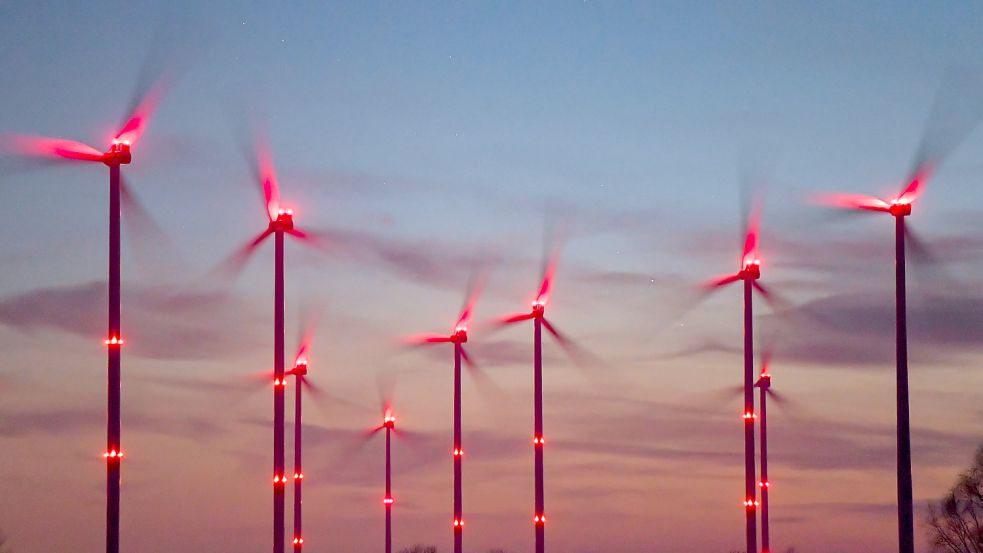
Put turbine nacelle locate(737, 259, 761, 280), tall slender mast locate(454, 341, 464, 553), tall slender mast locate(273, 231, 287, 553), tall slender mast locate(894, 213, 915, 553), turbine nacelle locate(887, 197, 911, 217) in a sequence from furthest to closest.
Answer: tall slender mast locate(454, 341, 464, 553)
turbine nacelle locate(737, 259, 761, 280)
tall slender mast locate(273, 231, 287, 553)
turbine nacelle locate(887, 197, 911, 217)
tall slender mast locate(894, 213, 915, 553)

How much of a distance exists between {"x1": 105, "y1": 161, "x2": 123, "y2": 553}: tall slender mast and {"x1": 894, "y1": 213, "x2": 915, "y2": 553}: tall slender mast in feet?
85.8

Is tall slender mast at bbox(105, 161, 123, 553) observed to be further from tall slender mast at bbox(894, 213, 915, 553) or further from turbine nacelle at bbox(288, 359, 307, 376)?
turbine nacelle at bbox(288, 359, 307, 376)

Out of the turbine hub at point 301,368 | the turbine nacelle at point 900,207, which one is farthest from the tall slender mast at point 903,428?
the turbine hub at point 301,368

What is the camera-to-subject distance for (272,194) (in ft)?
285

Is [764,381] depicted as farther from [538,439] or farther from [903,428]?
[903,428]

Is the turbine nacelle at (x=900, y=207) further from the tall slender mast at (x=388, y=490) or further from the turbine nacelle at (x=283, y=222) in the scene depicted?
the tall slender mast at (x=388, y=490)

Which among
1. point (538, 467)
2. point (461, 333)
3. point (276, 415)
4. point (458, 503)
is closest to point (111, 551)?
point (276, 415)

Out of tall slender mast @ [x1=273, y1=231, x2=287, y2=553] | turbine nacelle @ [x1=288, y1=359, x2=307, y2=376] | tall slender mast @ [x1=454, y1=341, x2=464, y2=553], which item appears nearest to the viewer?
tall slender mast @ [x1=273, y1=231, x2=287, y2=553]

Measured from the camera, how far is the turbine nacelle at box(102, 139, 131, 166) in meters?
67.2

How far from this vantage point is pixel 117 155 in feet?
221

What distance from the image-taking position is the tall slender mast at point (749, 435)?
84.2 m

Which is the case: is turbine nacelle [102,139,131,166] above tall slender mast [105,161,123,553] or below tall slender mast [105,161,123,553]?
above

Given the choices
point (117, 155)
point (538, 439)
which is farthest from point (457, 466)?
point (117, 155)

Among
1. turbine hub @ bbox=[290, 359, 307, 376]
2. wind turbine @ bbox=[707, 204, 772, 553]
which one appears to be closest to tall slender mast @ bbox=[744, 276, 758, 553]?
Answer: wind turbine @ bbox=[707, 204, 772, 553]
